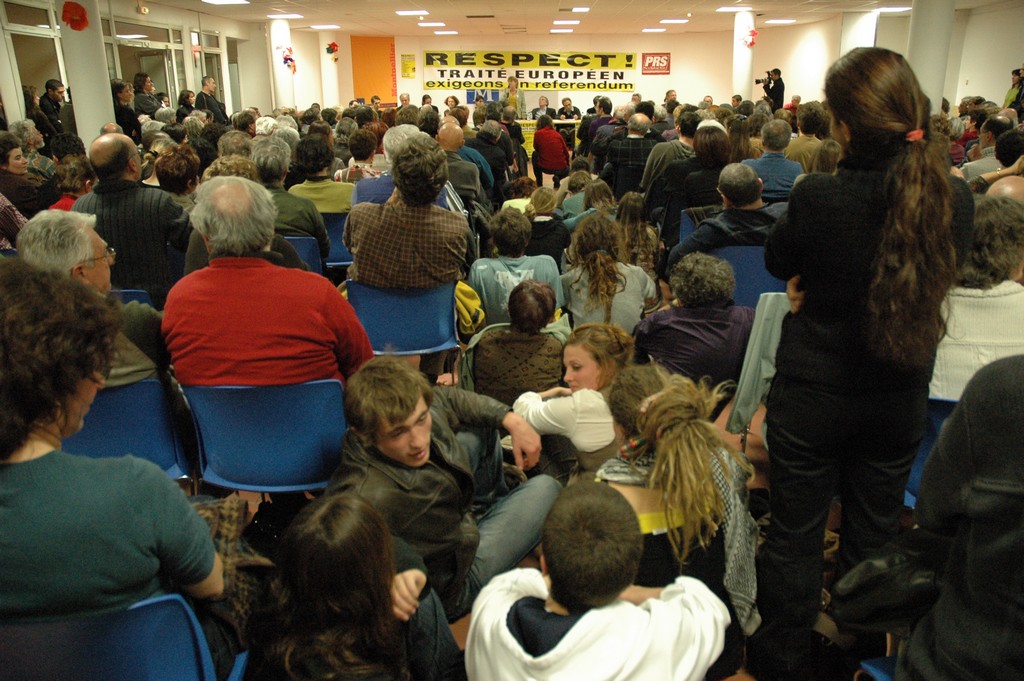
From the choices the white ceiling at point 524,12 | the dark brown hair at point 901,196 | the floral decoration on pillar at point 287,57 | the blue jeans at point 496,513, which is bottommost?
the blue jeans at point 496,513

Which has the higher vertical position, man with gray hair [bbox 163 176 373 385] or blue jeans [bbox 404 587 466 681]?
man with gray hair [bbox 163 176 373 385]

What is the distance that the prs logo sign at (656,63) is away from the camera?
19812 millimetres

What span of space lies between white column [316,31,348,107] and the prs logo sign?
327 inches

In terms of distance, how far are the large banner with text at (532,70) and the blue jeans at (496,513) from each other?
743 inches

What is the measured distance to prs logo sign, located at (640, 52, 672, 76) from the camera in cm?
1981

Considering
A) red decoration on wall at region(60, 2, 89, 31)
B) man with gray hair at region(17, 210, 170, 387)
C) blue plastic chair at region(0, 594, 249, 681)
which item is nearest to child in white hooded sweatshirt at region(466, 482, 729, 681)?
blue plastic chair at region(0, 594, 249, 681)

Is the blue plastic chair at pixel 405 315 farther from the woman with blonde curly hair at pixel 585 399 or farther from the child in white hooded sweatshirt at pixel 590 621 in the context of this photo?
the child in white hooded sweatshirt at pixel 590 621

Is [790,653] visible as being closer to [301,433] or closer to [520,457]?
[520,457]

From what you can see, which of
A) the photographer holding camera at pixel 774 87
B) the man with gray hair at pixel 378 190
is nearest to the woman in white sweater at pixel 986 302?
the man with gray hair at pixel 378 190

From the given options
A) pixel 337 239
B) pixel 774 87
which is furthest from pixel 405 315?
pixel 774 87

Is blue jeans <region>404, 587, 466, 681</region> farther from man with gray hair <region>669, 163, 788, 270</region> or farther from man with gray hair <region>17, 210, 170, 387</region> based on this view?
man with gray hair <region>669, 163, 788, 270</region>

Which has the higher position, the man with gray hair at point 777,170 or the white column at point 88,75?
the white column at point 88,75

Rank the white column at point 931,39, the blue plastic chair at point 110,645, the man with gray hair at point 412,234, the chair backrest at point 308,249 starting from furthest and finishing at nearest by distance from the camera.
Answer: the white column at point 931,39, the chair backrest at point 308,249, the man with gray hair at point 412,234, the blue plastic chair at point 110,645

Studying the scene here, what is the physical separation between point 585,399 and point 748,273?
1.58 meters
